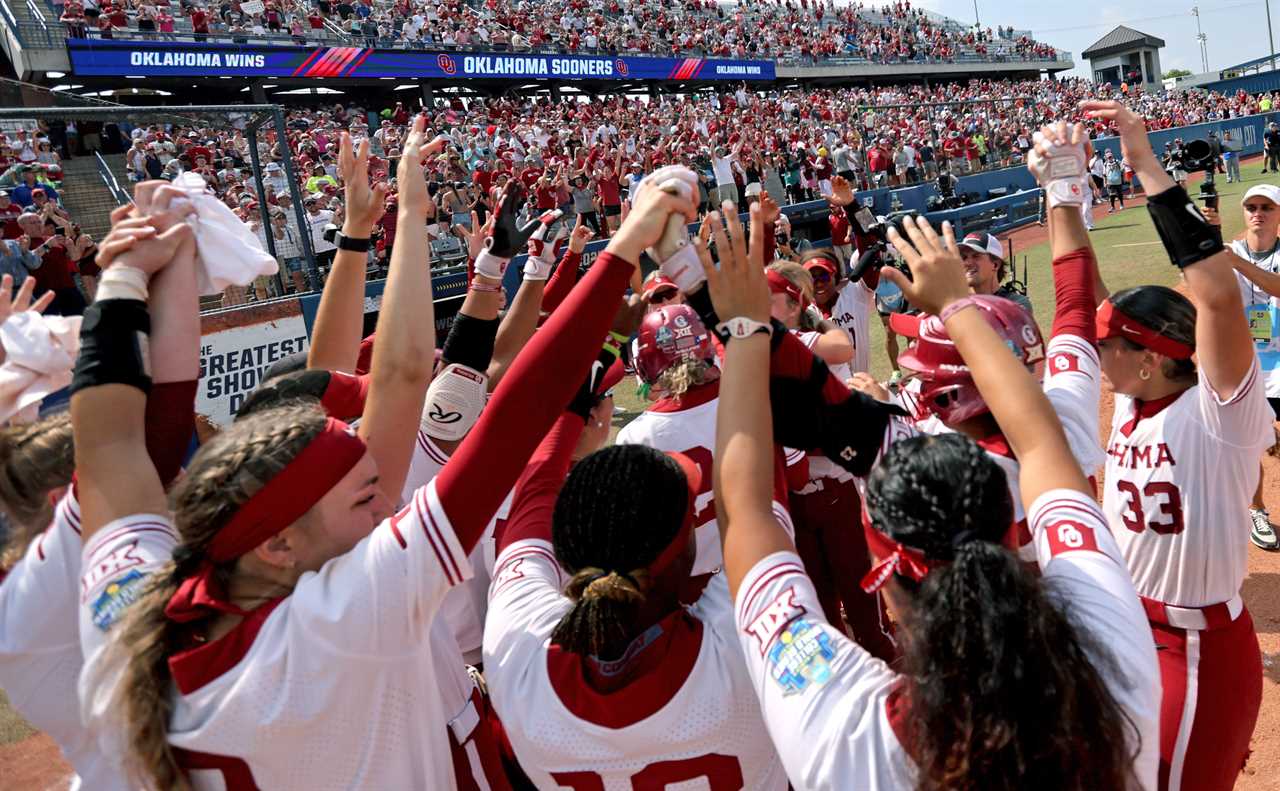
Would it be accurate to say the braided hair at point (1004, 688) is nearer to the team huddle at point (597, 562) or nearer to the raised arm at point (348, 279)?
the team huddle at point (597, 562)

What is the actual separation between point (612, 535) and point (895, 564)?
0.55m

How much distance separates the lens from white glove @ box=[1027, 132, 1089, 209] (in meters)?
2.30

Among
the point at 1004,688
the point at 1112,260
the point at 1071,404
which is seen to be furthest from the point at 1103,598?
the point at 1112,260

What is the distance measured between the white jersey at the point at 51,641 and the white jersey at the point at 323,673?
351 millimetres

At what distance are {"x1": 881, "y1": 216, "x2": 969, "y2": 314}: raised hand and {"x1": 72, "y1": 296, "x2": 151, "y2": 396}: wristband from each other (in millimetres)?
1600

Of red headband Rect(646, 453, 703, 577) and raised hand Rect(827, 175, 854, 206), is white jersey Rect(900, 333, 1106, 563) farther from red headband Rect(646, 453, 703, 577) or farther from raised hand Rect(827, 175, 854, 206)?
raised hand Rect(827, 175, 854, 206)

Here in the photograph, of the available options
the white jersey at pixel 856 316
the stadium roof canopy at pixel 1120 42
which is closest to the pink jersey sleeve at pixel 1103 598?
the white jersey at pixel 856 316

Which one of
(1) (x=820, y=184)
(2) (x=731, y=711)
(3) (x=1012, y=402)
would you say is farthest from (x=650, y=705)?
(1) (x=820, y=184)

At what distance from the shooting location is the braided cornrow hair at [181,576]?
154 cm

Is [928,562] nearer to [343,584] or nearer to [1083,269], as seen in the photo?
[343,584]

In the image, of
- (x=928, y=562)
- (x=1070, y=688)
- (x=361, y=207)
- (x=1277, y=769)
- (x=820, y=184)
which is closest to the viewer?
(x=1070, y=688)

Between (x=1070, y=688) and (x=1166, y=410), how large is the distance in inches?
76.9

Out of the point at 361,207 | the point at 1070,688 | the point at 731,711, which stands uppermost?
the point at 361,207

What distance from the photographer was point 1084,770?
127 centimetres
